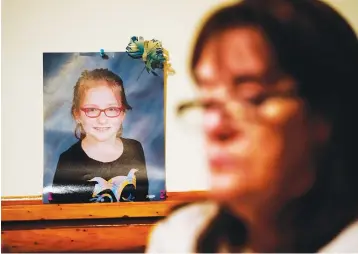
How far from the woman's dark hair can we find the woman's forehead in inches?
0.8

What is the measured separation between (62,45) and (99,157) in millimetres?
343

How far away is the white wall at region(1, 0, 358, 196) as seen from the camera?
1.18 metres

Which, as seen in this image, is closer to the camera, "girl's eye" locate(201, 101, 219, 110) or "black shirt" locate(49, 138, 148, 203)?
"girl's eye" locate(201, 101, 219, 110)

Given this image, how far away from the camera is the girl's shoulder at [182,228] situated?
1.08 metres

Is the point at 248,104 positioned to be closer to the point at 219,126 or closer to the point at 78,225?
the point at 219,126

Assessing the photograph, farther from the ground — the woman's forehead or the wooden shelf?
the woman's forehead

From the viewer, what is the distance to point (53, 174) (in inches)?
46.6

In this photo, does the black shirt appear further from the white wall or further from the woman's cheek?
the woman's cheek

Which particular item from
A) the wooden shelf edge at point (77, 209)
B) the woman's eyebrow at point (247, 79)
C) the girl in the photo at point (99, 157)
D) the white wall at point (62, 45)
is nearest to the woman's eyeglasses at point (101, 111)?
the girl in the photo at point (99, 157)

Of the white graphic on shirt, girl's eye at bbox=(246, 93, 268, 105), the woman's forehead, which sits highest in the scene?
the woman's forehead

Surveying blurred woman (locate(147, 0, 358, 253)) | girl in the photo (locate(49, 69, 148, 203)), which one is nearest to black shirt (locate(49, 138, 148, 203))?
girl in the photo (locate(49, 69, 148, 203))

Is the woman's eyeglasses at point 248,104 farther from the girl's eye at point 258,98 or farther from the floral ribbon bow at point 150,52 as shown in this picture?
the floral ribbon bow at point 150,52

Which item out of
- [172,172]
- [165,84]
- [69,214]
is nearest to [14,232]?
[69,214]

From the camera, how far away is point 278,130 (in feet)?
3.32
